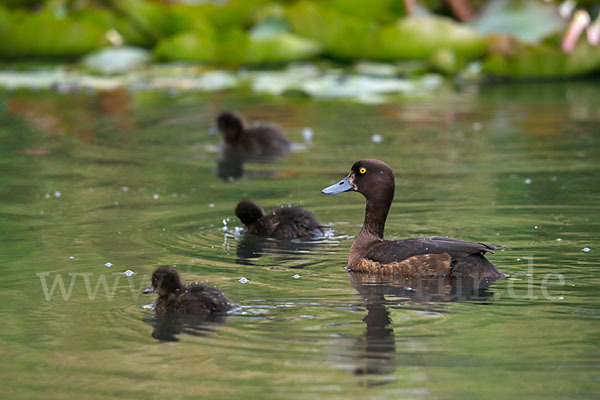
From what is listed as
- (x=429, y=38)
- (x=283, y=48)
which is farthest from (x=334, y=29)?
(x=429, y=38)

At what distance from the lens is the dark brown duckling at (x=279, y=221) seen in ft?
25.7

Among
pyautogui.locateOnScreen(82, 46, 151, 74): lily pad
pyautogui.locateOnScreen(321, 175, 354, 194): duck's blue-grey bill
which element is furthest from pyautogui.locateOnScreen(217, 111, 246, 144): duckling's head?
pyautogui.locateOnScreen(82, 46, 151, 74): lily pad

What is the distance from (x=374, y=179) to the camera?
716cm

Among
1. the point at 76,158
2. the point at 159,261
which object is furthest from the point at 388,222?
the point at 76,158

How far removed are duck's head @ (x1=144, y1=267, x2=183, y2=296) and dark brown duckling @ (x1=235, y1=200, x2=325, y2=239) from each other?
193cm

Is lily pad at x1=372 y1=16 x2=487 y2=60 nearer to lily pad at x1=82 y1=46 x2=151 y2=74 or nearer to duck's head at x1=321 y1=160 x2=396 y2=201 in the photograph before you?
lily pad at x1=82 y1=46 x2=151 y2=74

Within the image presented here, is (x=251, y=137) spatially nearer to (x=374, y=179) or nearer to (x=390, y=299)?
(x=374, y=179)

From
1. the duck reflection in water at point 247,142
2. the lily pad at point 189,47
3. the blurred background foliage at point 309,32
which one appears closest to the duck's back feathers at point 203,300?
the duck reflection in water at point 247,142

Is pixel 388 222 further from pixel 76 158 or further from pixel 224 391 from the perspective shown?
pixel 76 158

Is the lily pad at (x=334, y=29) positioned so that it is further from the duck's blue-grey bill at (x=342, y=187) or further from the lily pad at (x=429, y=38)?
the duck's blue-grey bill at (x=342, y=187)

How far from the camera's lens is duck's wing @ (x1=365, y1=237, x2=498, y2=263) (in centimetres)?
632

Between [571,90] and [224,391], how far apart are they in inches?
490

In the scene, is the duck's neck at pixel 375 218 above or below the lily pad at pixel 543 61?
below

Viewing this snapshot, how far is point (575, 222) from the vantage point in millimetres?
7742
